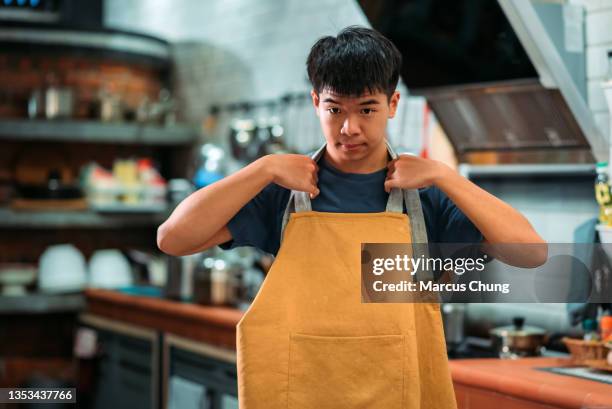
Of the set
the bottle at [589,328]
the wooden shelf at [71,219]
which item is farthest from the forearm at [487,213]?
the wooden shelf at [71,219]

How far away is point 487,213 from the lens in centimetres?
154

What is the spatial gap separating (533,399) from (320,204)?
3.36ft

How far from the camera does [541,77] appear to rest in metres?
2.90

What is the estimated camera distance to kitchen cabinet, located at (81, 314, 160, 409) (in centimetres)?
428

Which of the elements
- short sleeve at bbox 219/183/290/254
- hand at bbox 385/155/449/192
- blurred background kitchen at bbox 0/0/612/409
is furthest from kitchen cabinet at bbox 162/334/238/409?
hand at bbox 385/155/449/192

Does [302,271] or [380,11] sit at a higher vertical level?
[380,11]

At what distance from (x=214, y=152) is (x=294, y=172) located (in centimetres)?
339

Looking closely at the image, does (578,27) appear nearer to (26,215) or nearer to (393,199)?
(393,199)

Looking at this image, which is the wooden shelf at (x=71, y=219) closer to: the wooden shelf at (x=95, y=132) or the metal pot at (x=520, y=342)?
the wooden shelf at (x=95, y=132)

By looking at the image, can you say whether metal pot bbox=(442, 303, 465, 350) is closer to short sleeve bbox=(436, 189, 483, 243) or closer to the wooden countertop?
the wooden countertop

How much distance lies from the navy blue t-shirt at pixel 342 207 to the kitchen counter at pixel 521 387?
0.76 m

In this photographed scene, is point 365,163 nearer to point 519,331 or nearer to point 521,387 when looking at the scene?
point 521,387

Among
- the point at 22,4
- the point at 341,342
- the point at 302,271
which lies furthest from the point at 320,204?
the point at 22,4

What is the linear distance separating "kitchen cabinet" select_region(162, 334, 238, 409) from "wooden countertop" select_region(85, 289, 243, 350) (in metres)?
0.05
